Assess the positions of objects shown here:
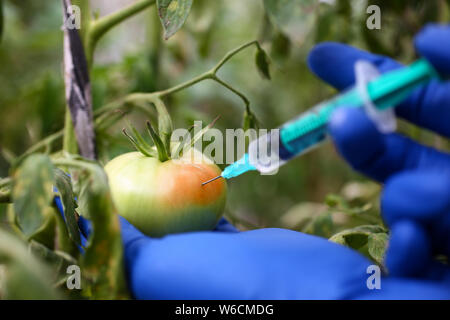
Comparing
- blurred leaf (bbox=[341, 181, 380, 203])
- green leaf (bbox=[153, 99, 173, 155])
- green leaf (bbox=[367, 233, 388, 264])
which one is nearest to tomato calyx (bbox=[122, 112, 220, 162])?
green leaf (bbox=[153, 99, 173, 155])

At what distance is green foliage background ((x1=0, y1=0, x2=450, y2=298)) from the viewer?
690mm

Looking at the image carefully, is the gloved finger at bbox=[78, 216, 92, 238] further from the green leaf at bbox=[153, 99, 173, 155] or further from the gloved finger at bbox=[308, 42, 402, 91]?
the gloved finger at bbox=[308, 42, 402, 91]

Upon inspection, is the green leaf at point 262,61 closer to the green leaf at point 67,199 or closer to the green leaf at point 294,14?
the green leaf at point 294,14

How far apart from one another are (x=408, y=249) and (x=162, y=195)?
0.22 meters

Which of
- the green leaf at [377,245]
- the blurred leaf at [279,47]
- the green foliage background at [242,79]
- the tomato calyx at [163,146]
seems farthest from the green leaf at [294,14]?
the blurred leaf at [279,47]

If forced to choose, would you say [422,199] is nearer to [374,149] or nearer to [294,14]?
[374,149]

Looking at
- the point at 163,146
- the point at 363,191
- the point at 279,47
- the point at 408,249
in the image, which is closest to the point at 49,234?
the point at 163,146

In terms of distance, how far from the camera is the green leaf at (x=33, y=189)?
1.07 ft

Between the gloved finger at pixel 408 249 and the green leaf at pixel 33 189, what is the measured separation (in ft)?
0.84

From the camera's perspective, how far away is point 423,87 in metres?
0.38

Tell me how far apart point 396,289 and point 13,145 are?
0.94m

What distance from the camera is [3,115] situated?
100 cm

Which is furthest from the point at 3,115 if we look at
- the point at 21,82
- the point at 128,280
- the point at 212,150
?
the point at 128,280
